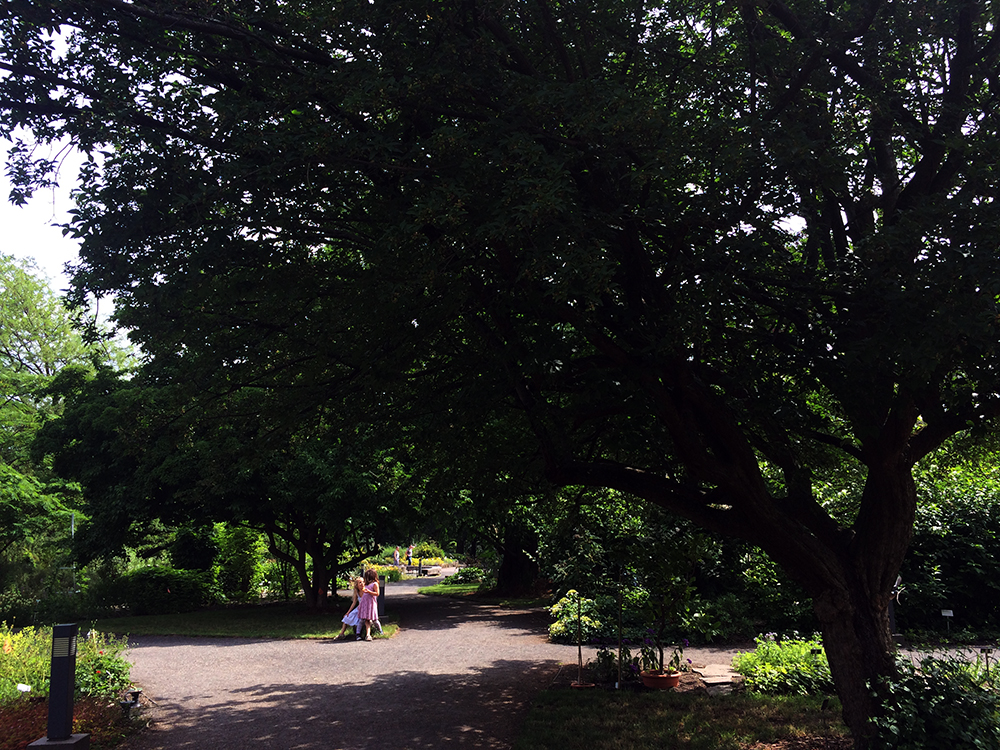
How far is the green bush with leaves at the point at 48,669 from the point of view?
8680 millimetres

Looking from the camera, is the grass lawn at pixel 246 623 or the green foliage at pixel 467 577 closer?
the grass lawn at pixel 246 623

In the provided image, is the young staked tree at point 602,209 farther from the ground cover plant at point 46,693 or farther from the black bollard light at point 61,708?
the ground cover plant at point 46,693

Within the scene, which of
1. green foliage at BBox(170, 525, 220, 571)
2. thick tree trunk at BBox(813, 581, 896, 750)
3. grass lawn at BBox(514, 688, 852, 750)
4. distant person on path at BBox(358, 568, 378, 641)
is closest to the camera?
thick tree trunk at BBox(813, 581, 896, 750)

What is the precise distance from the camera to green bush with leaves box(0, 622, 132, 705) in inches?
342

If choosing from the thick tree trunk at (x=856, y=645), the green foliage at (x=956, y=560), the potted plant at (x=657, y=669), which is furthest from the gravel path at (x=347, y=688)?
the green foliage at (x=956, y=560)

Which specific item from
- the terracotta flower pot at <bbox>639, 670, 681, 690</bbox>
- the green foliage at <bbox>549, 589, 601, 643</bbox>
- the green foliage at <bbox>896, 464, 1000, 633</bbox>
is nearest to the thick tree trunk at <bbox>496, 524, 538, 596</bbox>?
the green foliage at <bbox>549, 589, 601, 643</bbox>

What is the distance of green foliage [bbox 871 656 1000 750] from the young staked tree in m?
0.35

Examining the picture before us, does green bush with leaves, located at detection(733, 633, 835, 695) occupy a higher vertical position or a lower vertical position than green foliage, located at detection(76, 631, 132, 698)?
lower

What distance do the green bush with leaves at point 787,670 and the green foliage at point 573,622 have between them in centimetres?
356

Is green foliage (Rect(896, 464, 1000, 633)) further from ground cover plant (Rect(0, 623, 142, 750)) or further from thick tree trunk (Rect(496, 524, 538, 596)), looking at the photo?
ground cover plant (Rect(0, 623, 142, 750))

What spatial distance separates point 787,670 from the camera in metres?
9.47

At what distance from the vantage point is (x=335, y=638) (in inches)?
631

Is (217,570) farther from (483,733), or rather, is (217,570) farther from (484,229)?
(484,229)

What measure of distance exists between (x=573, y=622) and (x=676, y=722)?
22.8 feet
